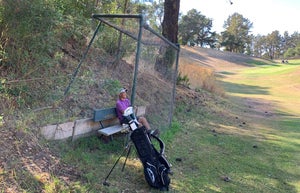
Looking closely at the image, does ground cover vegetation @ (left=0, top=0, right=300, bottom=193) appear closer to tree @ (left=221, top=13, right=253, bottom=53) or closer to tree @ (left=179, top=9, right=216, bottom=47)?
tree @ (left=179, top=9, right=216, bottom=47)

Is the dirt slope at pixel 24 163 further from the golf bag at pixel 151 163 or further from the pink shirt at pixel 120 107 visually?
the pink shirt at pixel 120 107

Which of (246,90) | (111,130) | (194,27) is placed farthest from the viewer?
(194,27)

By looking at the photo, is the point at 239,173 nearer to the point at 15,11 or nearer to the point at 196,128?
the point at 196,128

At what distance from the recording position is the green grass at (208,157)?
4090 millimetres

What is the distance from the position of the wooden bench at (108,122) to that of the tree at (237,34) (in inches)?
2671

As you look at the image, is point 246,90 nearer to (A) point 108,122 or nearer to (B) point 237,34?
(A) point 108,122

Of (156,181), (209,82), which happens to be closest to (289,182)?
(156,181)

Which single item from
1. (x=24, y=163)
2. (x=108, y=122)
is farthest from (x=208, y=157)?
(x=24, y=163)

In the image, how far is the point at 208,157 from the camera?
584 centimetres

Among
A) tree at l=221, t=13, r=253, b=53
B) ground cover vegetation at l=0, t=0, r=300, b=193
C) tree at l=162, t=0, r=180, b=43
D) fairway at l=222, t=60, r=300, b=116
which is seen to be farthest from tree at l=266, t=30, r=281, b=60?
ground cover vegetation at l=0, t=0, r=300, b=193

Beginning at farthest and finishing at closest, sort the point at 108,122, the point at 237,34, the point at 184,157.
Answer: the point at 237,34, the point at 184,157, the point at 108,122

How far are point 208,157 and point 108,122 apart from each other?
1984mm

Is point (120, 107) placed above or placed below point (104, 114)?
above

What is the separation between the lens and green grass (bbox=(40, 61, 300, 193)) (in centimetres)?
409
